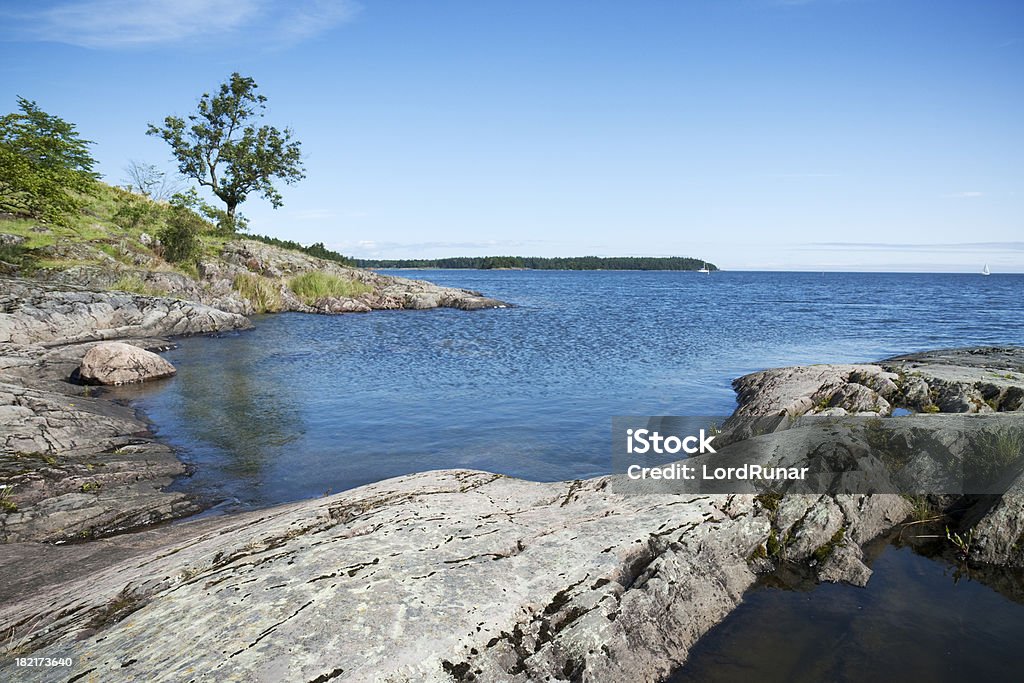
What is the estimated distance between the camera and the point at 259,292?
44.9 meters

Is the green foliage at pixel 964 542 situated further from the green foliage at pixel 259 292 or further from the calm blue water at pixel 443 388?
the green foliage at pixel 259 292

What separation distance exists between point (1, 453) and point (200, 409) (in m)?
6.23

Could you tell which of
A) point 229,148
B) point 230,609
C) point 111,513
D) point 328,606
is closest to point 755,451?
point 328,606

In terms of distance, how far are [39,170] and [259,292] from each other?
1754 cm

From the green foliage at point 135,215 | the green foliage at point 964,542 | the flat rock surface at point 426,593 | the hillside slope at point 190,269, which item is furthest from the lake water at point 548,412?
the green foliage at point 135,215

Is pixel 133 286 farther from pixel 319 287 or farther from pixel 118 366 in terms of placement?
pixel 319 287

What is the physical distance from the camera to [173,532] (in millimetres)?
8500

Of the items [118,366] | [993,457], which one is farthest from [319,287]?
[993,457]

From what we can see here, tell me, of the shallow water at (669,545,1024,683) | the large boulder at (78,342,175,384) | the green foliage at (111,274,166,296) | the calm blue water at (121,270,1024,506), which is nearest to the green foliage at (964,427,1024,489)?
the shallow water at (669,545,1024,683)

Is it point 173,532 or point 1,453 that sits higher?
point 1,453

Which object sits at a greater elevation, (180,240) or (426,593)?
(180,240)

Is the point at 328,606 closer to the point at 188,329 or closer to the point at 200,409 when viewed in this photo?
the point at 200,409

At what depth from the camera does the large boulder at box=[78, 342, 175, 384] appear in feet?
60.1

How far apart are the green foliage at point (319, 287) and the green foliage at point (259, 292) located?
264cm
